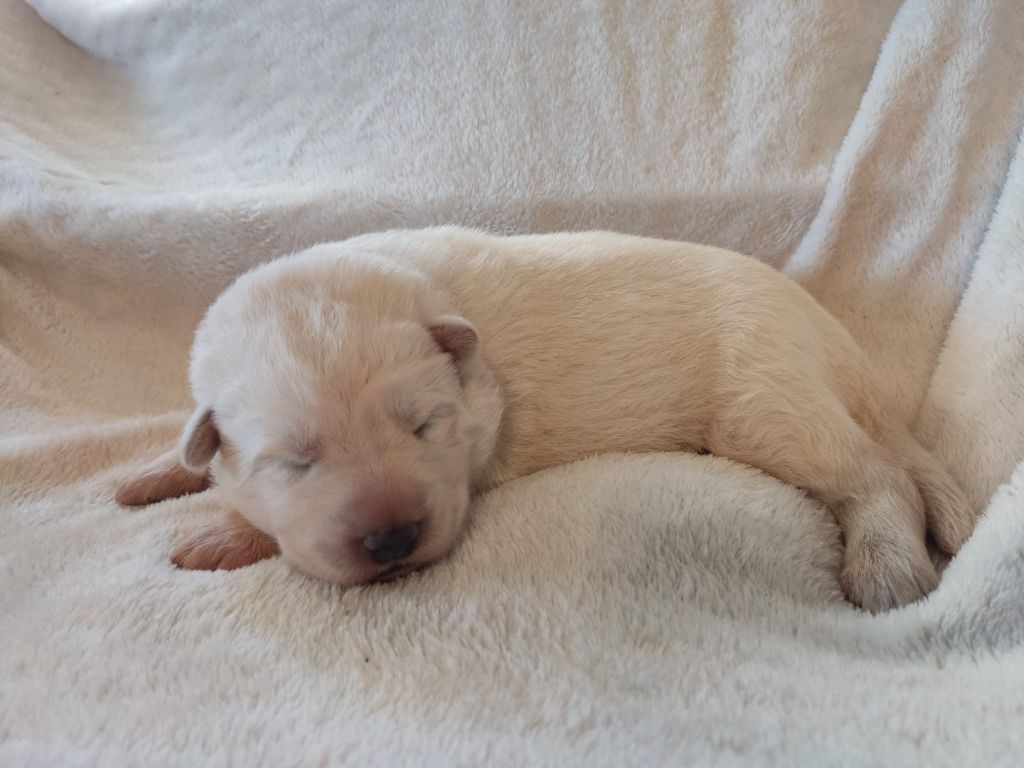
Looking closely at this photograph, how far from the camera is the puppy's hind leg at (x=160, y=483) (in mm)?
1868

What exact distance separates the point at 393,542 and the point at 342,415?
234mm

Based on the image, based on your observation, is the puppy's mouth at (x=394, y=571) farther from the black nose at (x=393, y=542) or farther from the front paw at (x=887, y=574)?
the front paw at (x=887, y=574)

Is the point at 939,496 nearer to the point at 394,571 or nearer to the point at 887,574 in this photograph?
the point at 887,574

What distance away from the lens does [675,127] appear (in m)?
2.39

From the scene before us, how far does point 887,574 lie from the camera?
4.97 feet

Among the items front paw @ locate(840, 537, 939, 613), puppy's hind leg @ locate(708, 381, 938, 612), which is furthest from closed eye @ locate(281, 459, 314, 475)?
front paw @ locate(840, 537, 939, 613)

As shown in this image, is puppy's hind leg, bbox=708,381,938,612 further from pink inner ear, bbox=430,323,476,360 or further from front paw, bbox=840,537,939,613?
pink inner ear, bbox=430,323,476,360

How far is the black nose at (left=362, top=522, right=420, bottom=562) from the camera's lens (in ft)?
4.39

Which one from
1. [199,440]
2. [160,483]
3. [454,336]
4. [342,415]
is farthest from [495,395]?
[160,483]

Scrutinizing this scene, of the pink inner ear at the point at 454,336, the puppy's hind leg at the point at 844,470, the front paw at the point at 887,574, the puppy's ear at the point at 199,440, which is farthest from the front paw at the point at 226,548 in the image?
the front paw at the point at 887,574

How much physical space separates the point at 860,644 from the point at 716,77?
1701 millimetres

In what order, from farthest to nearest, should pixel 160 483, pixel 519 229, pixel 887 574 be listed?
pixel 519 229 → pixel 160 483 → pixel 887 574

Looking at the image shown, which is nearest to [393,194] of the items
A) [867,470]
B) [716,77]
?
[716,77]

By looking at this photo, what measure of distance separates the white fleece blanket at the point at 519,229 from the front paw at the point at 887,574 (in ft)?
0.17
